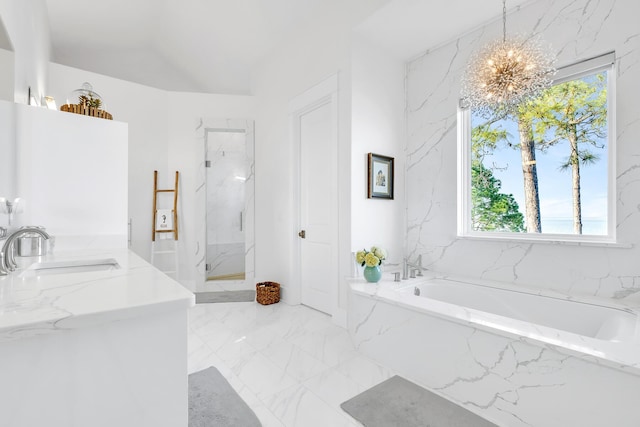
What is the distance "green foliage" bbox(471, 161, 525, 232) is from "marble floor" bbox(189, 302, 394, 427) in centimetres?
157

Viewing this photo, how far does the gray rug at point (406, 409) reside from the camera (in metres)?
1.50

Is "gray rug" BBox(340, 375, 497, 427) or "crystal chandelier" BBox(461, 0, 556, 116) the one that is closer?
"gray rug" BBox(340, 375, 497, 427)

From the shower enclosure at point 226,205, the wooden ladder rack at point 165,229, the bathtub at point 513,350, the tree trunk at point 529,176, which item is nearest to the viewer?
the bathtub at point 513,350

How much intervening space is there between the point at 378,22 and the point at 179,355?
2797 mm

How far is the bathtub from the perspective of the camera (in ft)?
4.13

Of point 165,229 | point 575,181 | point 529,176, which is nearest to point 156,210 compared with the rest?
point 165,229

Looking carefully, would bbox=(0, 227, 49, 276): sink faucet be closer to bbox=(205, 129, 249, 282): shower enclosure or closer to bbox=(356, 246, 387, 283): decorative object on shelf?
bbox=(356, 246, 387, 283): decorative object on shelf

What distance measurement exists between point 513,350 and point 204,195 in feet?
12.1

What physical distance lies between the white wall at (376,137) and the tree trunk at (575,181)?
136cm

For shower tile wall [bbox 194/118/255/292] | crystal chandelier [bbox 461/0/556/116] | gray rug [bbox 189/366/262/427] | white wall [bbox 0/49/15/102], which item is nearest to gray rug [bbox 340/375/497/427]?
gray rug [bbox 189/366/262/427]

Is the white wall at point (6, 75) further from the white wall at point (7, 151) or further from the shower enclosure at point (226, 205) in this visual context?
the shower enclosure at point (226, 205)

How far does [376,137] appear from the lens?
291cm

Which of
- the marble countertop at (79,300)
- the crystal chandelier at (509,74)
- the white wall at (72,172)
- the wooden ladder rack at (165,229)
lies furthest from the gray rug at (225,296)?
the crystal chandelier at (509,74)

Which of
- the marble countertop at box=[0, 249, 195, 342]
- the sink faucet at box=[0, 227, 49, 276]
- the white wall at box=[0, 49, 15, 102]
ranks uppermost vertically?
the white wall at box=[0, 49, 15, 102]
